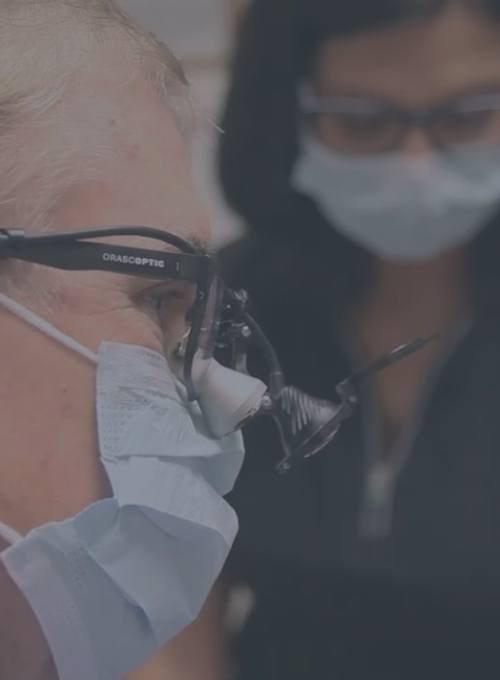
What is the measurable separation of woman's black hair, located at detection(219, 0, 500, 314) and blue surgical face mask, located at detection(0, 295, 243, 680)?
900 mm

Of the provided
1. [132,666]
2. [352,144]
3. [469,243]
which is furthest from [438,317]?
[132,666]

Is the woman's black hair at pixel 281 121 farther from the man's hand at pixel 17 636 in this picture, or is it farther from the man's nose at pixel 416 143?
the man's hand at pixel 17 636

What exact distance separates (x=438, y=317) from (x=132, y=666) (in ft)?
3.34

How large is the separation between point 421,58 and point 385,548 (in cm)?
80

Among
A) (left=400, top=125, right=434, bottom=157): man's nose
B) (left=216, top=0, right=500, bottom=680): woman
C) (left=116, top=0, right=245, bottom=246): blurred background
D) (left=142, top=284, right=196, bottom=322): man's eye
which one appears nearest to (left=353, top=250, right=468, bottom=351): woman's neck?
(left=216, top=0, right=500, bottom=680): woman

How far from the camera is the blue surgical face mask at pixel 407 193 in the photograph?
84.9 inches

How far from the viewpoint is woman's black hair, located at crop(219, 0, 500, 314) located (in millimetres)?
2021

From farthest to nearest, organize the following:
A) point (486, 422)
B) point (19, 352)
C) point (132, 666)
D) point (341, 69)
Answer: point (341, 69) → point (486, 422) → point (132, 666) → point (19, 352)

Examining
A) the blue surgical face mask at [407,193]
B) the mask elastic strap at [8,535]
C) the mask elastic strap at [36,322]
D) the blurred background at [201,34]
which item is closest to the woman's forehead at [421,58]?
the blue surgical face mask at [407,193]

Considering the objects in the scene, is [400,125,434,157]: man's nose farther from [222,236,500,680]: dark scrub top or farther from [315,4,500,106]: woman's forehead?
[222,236,500,680]: dark scrub top

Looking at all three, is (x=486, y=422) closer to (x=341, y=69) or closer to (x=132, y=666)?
(x=341, y=69)

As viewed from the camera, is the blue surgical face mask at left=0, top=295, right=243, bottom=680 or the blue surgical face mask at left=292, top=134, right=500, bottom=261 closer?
the blue surgical face mask at left=0, top=295, right=243, bottom=680

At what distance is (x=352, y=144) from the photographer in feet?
7.18

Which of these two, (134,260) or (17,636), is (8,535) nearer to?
(17,636)
